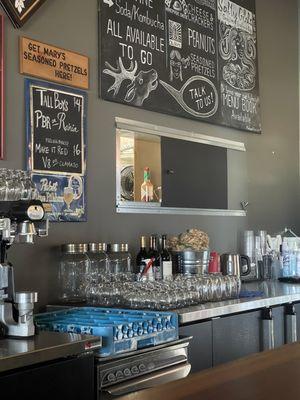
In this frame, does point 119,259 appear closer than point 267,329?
No

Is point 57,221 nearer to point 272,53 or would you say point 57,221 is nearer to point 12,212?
point 12,212

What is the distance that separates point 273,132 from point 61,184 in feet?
7.94

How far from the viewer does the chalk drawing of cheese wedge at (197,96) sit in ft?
12.5

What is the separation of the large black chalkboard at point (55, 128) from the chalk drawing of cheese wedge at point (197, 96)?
0.81m

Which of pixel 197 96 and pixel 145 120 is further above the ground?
pixel 197 96

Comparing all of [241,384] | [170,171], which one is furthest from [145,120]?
[241,384]

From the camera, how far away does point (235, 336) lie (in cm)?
284

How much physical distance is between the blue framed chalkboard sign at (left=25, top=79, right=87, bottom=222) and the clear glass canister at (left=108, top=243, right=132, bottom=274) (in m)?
0.23

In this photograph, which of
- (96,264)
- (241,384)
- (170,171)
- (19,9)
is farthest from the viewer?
Answer: (170,171)

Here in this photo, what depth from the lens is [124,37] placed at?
3.41 meters

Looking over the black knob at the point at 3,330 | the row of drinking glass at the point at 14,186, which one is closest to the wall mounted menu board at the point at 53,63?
the row of drinking glass at the point at 14,186

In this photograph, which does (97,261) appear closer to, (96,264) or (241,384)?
(96,264)

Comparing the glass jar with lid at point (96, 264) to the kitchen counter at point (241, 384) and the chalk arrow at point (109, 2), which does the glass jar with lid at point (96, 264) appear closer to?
the chalk arrow at point (109, 2)

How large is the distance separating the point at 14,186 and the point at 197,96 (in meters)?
2.09
